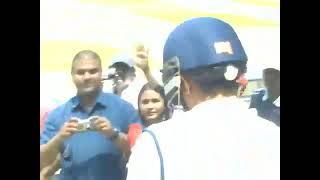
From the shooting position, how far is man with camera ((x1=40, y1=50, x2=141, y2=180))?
2113 millimetres

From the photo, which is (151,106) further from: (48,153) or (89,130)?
(48,153)

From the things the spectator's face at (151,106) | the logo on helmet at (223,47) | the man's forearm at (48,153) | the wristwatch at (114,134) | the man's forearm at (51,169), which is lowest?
the man's forearm at (51,169)

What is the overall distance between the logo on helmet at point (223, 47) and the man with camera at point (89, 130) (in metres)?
0.38

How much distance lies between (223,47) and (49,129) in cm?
69

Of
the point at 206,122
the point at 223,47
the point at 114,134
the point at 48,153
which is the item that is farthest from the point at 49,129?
the point at 223,47

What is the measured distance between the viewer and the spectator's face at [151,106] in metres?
2.18

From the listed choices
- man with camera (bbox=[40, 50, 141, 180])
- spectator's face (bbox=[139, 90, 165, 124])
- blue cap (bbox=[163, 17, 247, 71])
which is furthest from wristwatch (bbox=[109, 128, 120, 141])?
blue cap (bbox=[163, 17, 247, 71])

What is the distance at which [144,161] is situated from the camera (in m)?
2.13

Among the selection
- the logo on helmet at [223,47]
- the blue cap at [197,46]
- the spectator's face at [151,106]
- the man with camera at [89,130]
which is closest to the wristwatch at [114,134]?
the man with camera at [89,130]

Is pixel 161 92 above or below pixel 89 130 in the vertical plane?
above

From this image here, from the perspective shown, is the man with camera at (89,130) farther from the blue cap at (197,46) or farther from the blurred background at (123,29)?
the blue cap at (197,46)
